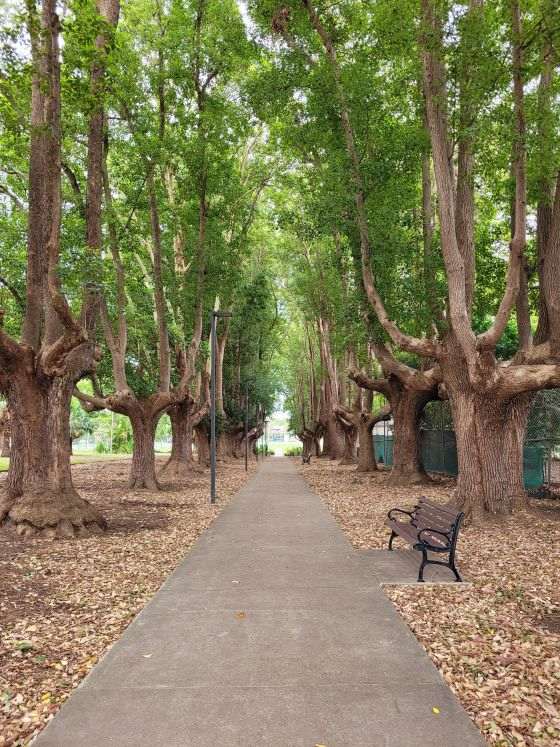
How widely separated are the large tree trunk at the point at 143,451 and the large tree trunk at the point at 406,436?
8.08 meters

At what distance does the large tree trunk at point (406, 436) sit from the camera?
19.0m

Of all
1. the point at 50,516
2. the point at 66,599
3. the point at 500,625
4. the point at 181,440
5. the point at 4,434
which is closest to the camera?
the point at 500,625

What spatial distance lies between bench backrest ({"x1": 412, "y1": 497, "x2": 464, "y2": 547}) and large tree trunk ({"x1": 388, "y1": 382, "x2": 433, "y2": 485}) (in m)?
10.3

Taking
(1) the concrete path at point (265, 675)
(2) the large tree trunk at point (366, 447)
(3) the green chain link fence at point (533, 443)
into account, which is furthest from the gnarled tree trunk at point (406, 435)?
(1) the concrete path at point (265, 675)

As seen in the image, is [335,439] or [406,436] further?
[335,439]

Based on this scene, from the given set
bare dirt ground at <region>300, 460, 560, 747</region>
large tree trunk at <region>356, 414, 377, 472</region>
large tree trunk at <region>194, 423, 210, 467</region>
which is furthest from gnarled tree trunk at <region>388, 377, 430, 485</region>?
large tree trunk at <region>194, 423, 210, 467</region>

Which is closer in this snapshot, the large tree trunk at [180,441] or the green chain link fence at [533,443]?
the green chain link fence at [533,443]

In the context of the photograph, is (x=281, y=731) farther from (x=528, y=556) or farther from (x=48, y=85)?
(x=48, y=85)

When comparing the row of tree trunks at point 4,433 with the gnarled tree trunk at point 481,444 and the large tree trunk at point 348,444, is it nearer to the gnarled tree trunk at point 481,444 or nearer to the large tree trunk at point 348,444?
the large tree trunk at point 348,444

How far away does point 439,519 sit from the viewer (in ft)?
24.6

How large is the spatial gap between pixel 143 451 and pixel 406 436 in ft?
29.4

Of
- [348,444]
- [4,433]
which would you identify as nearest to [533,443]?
[348,444]

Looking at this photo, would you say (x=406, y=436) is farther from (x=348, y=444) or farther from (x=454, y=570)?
(x=348, y=444)

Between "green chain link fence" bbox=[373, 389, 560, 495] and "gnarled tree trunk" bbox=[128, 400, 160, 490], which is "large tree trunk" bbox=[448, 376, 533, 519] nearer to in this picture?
"green chain link fence" bbox=[373, 389, 560, 495]
